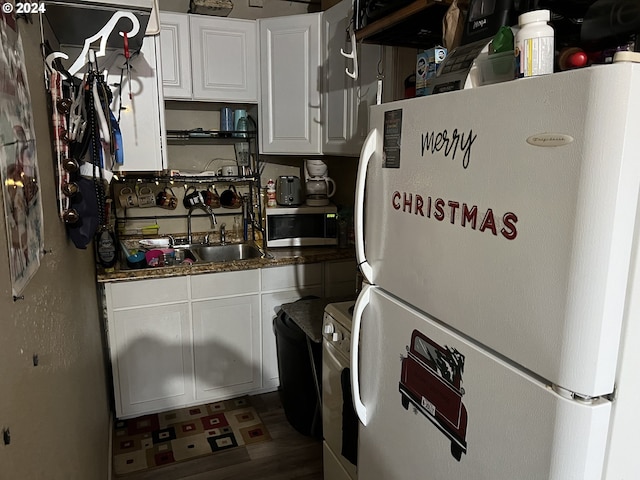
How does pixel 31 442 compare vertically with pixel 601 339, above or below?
below

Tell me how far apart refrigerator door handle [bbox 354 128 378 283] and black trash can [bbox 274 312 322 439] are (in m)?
1.03

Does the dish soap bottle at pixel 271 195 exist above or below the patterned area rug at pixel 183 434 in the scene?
above

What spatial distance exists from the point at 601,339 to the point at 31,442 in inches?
36.9

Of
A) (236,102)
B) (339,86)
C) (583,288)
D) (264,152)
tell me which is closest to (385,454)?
(583,288)

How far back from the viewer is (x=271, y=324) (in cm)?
281

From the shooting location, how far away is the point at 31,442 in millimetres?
801

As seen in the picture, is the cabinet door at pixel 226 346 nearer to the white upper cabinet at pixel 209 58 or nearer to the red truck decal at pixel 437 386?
the white upper cabinet at pixel 209 58

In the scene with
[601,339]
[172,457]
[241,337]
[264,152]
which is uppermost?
[264,152]

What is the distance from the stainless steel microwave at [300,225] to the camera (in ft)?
9.54

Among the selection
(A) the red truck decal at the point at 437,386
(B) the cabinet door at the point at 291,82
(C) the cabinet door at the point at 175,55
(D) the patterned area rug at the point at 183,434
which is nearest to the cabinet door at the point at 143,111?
(C) the cabinet door at the point at 175,55

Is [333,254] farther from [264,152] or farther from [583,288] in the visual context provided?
[583,288]

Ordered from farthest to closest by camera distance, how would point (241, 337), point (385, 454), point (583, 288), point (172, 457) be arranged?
point (241, 337), point (172, 457), point (385, 454), point (583, 288)

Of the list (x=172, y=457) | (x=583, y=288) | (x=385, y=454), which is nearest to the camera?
(x=583, y=288)
